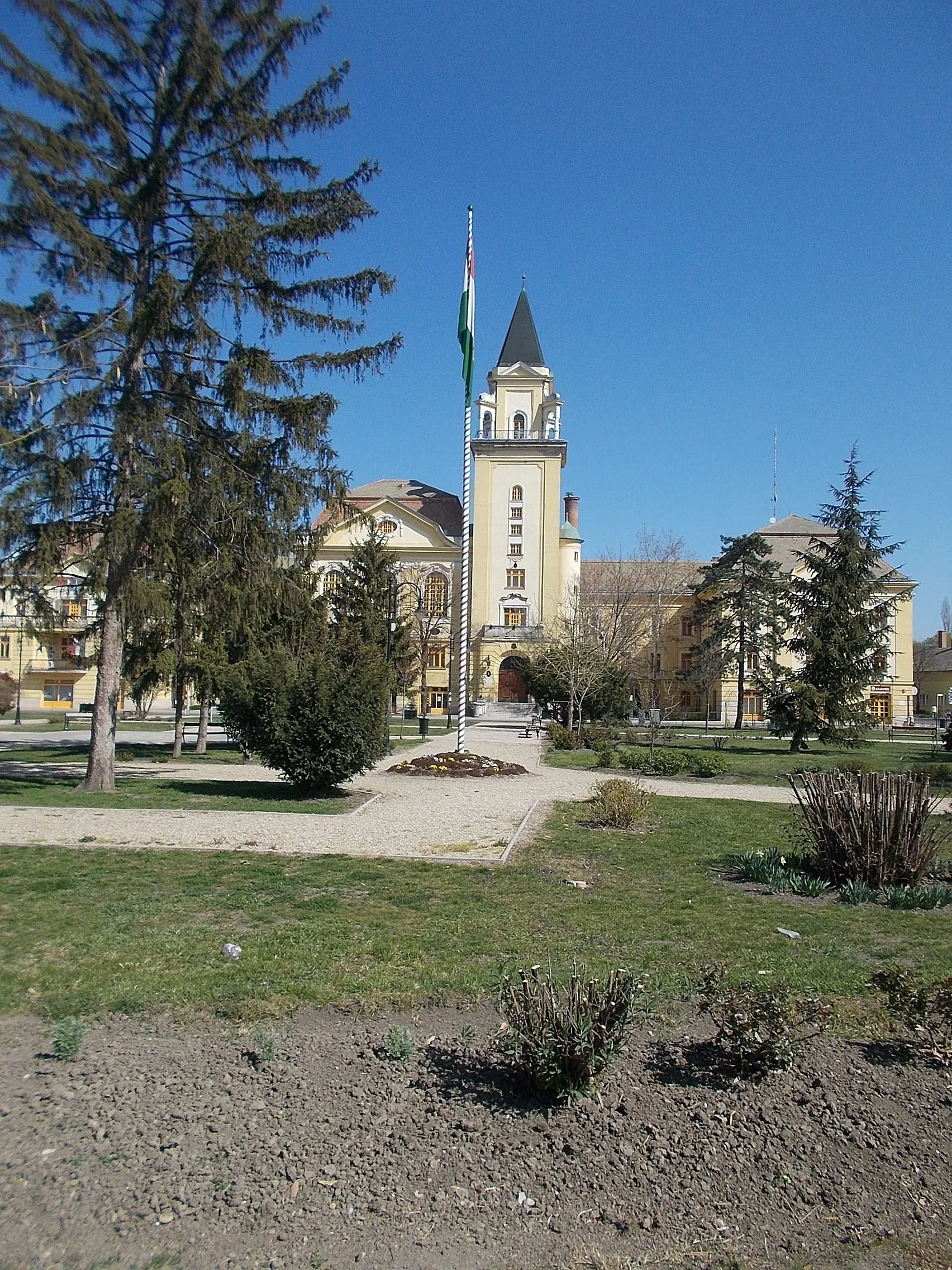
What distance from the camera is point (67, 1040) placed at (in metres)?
4.35

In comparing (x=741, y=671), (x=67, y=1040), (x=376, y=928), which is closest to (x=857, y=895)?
(x=376, y=928)

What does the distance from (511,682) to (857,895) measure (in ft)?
181

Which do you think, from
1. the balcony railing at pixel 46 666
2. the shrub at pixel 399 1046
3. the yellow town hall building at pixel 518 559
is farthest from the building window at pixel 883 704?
the shrub at pixel 399 1046

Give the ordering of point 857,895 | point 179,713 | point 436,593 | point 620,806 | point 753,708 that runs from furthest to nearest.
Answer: point 753,708
point 436,593
point 179,713
point 620,806
point 857,895

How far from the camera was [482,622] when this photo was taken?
64250mm

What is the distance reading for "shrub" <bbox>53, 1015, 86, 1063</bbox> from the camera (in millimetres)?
4340

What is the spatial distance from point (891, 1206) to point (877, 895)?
4.98 meters

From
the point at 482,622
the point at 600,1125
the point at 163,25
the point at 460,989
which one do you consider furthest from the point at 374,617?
the point at 482,622

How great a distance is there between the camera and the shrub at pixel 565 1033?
13.0 feet

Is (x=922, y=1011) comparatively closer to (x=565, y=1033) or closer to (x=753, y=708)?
(x=565, y=1033)

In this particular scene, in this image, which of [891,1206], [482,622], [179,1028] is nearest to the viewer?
[891,1206]

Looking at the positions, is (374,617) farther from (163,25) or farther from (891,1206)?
(891,1206)

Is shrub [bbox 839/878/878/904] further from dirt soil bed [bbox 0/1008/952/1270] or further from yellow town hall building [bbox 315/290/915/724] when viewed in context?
yellow town hall building [bbox 315/290/915/724]

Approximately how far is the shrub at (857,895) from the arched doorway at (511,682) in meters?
54.2
